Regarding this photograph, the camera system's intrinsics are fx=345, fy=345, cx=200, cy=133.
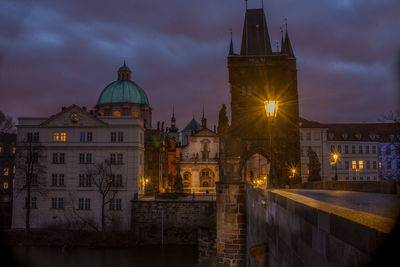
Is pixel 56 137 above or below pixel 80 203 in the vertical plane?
above

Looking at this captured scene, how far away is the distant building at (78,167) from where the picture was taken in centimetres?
3962

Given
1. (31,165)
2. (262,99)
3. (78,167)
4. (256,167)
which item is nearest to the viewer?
(78,167)

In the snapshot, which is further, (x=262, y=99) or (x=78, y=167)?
(x=262, y=99)

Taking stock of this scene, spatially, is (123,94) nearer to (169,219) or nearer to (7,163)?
(7,163)

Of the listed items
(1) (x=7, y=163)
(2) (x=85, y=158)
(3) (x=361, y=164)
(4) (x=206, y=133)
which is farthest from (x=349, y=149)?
(1) (x=7, y=163)

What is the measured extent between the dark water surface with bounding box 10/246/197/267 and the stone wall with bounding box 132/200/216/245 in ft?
5.22

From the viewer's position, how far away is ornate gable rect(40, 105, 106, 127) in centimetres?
4150

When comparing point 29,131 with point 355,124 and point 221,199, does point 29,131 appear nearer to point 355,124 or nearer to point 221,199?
point 221,199

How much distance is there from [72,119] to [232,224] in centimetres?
3046

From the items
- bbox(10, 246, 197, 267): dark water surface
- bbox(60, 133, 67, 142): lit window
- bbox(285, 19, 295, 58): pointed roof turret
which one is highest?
bbox(285, 19, 295, 58): pointed roof turret

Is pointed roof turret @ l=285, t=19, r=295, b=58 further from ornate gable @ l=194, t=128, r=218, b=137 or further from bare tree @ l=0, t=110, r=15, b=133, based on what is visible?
bare tree @ l=0, t=110, r=15, b=133

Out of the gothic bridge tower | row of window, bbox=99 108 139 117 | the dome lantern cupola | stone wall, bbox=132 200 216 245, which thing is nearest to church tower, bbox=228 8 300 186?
the gothic bridge tower

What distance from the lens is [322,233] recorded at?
4.23 metres

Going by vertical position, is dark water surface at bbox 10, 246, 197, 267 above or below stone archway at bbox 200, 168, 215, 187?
below
